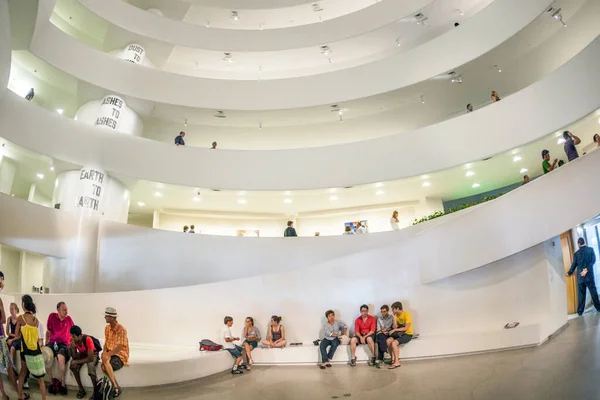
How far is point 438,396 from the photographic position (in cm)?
485

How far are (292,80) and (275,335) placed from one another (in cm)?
1048

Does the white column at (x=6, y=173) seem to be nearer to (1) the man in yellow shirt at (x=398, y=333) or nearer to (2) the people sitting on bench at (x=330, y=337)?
(2) the people sitting on bench at (x=330, y=337)

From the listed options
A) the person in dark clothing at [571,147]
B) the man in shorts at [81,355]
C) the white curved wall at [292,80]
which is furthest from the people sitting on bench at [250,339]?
the white curved wall at [292,80]

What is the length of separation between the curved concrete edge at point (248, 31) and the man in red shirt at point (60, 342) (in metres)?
13.4

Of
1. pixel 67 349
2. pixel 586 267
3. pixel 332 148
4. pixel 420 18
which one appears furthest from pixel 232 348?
pixel 420 18

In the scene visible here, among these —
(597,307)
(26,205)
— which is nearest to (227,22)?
(26,205)

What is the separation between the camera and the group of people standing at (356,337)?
763cm

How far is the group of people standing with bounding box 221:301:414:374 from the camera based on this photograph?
25.0ft

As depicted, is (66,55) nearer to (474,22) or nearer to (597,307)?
(474,22)

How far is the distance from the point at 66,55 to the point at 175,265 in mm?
8347

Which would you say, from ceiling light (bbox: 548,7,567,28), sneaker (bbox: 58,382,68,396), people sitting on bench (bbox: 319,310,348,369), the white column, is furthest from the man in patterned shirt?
ceiling light (bbox: 548,7,567,28)

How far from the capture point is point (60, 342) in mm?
6230

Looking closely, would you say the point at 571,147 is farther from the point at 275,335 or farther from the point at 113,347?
the point at 113,347

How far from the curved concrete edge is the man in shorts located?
13977 millimetres
